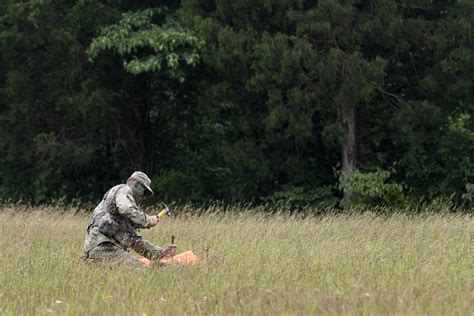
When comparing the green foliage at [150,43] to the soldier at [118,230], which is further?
the green foliage at [150,43]

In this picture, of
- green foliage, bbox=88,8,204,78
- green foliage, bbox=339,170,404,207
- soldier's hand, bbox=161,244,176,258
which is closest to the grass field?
soldier's hand, bbox=161,244,176,258

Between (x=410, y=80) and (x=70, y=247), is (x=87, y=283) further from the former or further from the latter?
(x=410, y=80)

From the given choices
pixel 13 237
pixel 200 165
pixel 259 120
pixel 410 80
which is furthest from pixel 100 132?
pixel 13 237

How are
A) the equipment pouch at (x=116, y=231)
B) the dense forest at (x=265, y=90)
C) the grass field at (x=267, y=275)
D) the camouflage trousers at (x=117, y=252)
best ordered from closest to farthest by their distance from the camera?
the grass field at (x=267, y=275) < the camouflage trousers at (x=117, y=252) < the equipment pouch at (x=116, y=231) < the dense forest at (x=265, y=90)

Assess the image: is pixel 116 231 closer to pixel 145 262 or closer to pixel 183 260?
pixel 145 262

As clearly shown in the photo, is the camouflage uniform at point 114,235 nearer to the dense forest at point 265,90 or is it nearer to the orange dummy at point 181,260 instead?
the orange dummy at point 181,260

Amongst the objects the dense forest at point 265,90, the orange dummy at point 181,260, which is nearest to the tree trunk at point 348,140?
the dense forest at point 265,90

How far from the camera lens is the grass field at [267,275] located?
731 centimetres

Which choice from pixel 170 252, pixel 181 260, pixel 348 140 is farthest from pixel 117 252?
pixel 348 140

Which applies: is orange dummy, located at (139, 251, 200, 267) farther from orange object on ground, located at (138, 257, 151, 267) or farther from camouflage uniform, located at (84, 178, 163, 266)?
camouflage uniform, located at (84, 178, 163, 266)

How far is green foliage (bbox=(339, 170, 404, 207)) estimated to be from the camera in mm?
20109

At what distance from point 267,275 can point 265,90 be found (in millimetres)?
12431

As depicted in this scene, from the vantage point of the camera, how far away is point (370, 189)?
2009cm

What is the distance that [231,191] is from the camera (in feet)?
76.2
